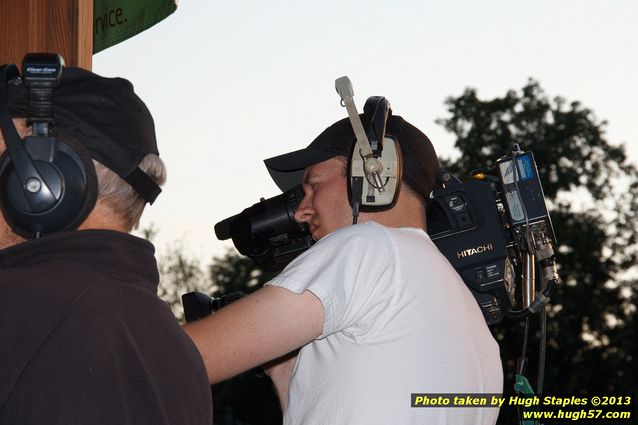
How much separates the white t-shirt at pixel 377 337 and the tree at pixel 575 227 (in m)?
25.9

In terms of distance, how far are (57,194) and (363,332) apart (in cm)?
82

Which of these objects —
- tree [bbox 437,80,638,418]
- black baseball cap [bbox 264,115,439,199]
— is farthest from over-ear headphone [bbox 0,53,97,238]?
tree [bbox 437,80,638,418]

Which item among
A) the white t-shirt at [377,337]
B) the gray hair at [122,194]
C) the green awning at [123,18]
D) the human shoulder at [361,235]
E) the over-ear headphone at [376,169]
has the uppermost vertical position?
the green awning at [123,18]

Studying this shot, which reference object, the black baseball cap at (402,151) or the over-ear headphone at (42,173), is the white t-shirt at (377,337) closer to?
the black baseball cap at (402,151)

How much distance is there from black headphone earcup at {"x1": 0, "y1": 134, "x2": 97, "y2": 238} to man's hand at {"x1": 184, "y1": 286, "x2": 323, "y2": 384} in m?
0.48

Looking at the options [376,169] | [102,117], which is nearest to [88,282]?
[102,117]

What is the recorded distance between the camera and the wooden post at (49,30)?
2.51 meters

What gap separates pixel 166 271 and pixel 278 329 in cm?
3169

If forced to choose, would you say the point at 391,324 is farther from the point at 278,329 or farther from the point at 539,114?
the point at 539,114

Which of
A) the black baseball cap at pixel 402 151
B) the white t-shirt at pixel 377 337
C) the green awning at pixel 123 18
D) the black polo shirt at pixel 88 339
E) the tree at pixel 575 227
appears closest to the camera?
the black polo shirt at pixel 88 339

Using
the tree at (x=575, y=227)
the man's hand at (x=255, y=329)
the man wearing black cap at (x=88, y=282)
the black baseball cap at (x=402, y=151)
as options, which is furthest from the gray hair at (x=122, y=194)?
the tree at (x=575, y=227)

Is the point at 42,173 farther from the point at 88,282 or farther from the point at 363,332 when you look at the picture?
the point at 363,332

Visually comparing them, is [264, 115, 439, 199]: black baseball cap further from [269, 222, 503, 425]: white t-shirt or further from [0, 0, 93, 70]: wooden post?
[0, 0, 93, 70]: wooden post

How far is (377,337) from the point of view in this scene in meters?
2.02
